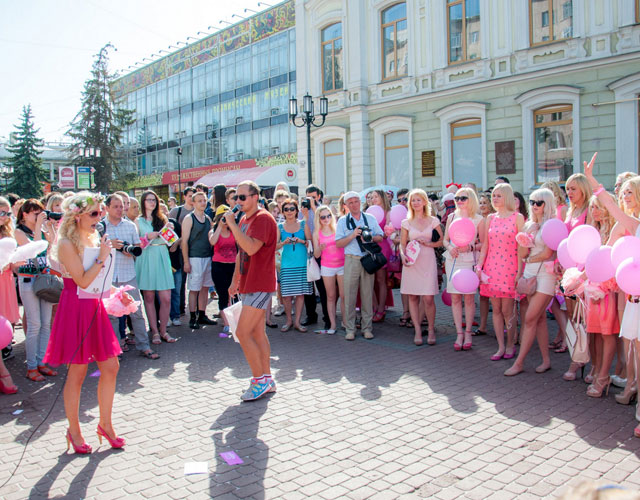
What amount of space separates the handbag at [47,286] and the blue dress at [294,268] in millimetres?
3151

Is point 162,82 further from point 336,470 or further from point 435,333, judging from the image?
point 336,470

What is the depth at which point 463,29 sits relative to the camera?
17.7 m

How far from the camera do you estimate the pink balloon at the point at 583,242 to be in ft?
15.9

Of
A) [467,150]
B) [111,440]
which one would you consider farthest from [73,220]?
[467,150]

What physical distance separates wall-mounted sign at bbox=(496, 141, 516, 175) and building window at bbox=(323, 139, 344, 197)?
6.73 meters

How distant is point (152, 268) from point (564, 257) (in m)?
5.15

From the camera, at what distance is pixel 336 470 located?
383 centimetres

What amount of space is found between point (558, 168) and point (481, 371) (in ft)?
39.2

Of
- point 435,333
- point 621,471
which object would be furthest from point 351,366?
point 621,471

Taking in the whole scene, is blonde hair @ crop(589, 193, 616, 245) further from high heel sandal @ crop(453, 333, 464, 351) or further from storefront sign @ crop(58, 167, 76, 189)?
storefront sign @ crop(58, 167, 76, 189)

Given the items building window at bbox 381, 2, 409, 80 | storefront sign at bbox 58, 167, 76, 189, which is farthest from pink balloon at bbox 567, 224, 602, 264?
storefront sign at bbox 58, 167, 76, 189

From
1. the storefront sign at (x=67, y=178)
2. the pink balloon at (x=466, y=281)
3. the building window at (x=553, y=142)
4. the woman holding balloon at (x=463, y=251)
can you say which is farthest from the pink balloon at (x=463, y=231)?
the storefront sign at (x=67, y=178)

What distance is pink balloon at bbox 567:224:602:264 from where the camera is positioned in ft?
15.9

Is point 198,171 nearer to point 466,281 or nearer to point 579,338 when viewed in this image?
point 466,281
